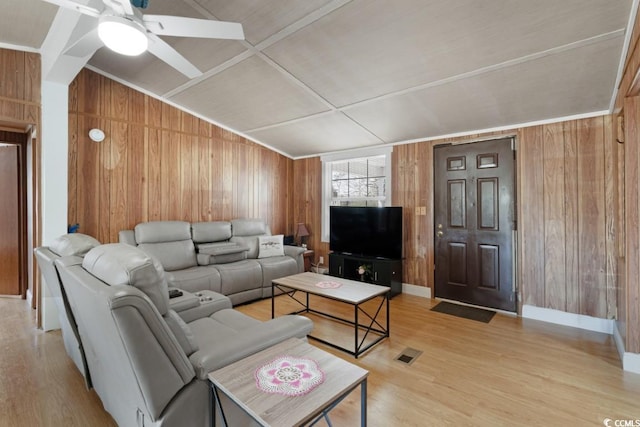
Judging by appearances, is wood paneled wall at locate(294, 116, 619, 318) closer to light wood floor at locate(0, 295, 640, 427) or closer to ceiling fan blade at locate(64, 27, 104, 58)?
light wood floor at locate(0, 295, 640, 427)

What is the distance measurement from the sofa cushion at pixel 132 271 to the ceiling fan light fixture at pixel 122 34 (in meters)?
1.22

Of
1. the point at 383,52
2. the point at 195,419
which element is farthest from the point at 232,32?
the point at 195,419

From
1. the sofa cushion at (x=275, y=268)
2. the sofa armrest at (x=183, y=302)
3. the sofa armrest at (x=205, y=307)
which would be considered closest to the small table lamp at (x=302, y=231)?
the sofa cushion at (x=275, y=268)

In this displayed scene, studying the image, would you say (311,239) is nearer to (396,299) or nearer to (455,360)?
(396,299)

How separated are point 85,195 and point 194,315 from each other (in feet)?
7.90

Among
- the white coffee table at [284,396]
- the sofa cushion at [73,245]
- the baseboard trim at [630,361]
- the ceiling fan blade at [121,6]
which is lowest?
the baseboard trim at [630,361]

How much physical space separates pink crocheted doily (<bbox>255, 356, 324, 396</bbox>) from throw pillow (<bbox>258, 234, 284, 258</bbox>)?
318cm

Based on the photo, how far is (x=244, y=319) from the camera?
225cm

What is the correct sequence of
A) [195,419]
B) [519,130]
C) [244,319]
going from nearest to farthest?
[195,419], [244,319], [519,130]

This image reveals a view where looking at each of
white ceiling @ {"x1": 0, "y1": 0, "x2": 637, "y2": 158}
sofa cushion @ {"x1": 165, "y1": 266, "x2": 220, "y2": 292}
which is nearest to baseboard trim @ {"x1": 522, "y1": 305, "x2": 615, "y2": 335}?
white ceiling @ {"x1": 0, "y1": 0, "x2": 637, "y2": 158}

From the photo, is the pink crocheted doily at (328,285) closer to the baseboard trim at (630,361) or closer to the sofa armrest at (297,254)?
the sofa armrest at (297,254)

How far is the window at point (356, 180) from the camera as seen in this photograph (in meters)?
4.83

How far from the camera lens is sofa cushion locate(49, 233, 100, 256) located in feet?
6.25

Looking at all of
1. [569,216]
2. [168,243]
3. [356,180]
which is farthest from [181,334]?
[356,180]
